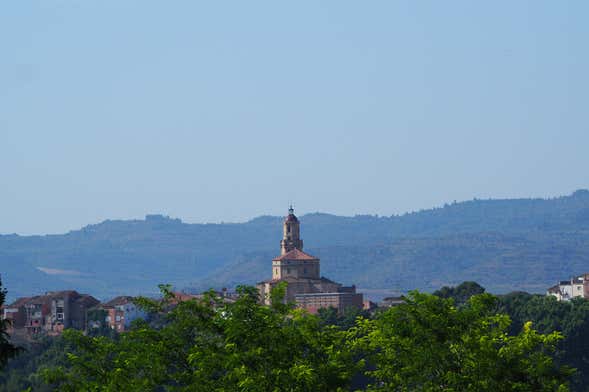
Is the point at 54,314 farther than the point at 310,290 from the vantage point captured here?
No

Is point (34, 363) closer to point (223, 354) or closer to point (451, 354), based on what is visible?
point (223, 354)

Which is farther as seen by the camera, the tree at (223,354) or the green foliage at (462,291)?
the green foliage at (462,291)

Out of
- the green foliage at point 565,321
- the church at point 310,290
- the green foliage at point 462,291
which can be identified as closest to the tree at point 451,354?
the green foliage at point 565,321

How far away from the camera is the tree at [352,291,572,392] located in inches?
1515

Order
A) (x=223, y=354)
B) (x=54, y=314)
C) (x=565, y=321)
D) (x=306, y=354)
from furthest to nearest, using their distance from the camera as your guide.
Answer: (x=54, y=314) → (x=565, y=321) → (x=306, y=354) → (x=223, y=354)

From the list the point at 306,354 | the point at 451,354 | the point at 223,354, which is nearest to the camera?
the point at 451,354

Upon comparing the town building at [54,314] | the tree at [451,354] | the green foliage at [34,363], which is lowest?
the tree at [451,354]

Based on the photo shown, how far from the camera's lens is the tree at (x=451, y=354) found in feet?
126

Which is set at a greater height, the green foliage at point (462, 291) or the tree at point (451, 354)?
the green foliage at point (462, 291)

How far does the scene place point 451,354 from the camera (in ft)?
128

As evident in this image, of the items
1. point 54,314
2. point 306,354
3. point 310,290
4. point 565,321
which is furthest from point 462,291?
point 306,354

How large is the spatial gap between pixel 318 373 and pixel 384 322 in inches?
149

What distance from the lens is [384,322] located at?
136 feet

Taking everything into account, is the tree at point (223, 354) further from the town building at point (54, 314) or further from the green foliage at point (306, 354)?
the town building at point (54, 314)
